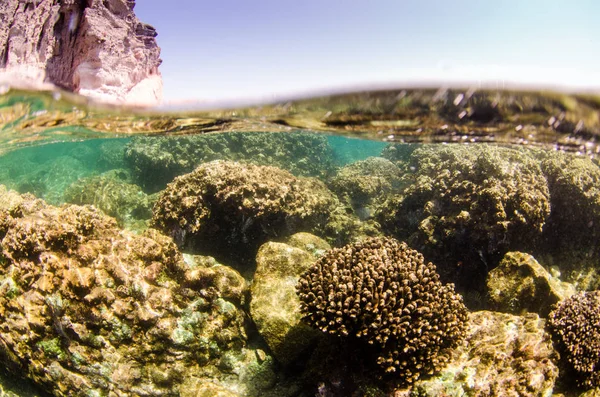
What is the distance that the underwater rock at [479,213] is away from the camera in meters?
7.57

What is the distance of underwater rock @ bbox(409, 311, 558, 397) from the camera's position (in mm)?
4297

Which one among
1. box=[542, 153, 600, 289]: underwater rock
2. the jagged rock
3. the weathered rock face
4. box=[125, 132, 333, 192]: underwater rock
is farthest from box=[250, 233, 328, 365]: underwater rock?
box=[125, 132, 333, 192]: underwater rock

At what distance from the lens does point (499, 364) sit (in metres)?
4.53

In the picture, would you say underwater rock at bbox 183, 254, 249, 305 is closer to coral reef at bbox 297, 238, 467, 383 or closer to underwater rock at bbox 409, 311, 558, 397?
coral reef at bbox 297, 238, 467, 383

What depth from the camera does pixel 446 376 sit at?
440cm

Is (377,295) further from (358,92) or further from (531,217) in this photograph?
(531,217)

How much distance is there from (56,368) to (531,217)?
10.3 metres

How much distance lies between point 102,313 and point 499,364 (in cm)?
622

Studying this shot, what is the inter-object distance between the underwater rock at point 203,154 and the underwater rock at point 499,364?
10.7 metres

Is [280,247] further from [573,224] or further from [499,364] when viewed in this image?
[573,224]

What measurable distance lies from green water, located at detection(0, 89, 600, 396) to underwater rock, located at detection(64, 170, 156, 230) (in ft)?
0.26

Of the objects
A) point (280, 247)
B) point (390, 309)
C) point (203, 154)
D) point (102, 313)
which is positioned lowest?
point (102, 313)

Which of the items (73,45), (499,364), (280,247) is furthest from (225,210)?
(499,364)

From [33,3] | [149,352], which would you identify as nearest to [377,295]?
[149,352]
